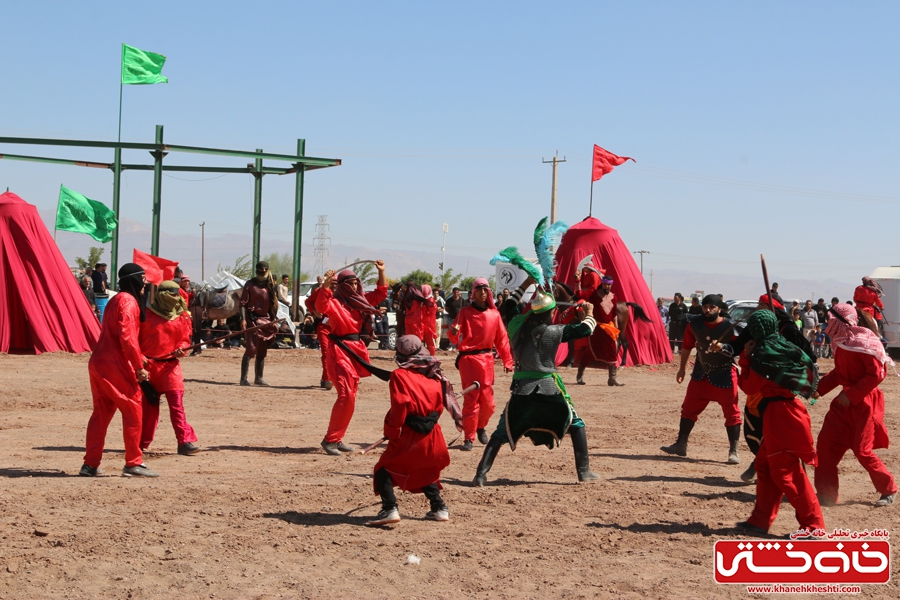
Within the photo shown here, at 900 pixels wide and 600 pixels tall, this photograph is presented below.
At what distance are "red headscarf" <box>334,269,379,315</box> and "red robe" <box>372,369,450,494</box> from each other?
10.6 ft

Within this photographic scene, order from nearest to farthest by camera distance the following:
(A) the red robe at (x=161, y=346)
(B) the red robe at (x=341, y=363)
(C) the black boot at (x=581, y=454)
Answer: (C) the black boot at (x=581, y=454) → (A) the red robe at (x=161, y=346) → (B) the red robe at (x=341, y=363)

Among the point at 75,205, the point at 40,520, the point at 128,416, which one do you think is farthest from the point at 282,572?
the point at 75,205

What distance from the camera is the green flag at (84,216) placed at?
2294 centimetres

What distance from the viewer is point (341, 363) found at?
9062 mm

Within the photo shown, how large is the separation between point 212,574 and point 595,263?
1678cm

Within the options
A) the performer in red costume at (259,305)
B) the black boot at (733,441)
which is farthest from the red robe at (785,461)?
the performer in red costume at (259,305)

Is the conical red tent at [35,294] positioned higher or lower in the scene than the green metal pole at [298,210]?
lower

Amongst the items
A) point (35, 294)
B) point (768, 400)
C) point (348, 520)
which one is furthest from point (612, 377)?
point (35, 294)

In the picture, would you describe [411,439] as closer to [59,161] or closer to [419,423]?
[419,423]

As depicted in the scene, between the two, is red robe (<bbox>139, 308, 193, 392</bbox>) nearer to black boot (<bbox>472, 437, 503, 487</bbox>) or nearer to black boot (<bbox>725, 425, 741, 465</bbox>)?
black boot (<bbox>472, 437, 503, 487</bbox>)

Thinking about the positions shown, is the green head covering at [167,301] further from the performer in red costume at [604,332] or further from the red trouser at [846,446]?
the performer in red costume at [604,332]

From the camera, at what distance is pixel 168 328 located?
848cm

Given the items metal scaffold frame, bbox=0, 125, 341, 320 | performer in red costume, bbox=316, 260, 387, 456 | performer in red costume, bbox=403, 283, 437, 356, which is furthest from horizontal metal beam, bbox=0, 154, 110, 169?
performer in red costume, bbox=316, 260, 387, 456

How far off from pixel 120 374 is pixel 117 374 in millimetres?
22
